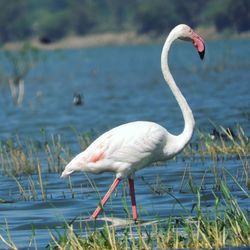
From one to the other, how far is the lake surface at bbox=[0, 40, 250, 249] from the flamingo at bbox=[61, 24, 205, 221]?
579 millimetres

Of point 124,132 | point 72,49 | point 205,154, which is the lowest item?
point 72,49

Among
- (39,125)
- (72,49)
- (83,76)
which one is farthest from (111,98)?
(72,49)

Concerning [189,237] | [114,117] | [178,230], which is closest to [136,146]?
[178,230]

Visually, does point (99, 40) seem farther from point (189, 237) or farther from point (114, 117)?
point (189, 237)

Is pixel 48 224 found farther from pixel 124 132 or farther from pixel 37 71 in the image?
pixel 37 71

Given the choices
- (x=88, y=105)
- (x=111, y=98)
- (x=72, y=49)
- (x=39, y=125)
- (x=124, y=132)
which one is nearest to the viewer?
(x=124, y=132)

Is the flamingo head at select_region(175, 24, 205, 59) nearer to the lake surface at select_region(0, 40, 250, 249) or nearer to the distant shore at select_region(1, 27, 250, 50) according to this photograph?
the lake surface at select_region(0, 40, 250, 249)

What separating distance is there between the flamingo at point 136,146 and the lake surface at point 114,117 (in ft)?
1.90

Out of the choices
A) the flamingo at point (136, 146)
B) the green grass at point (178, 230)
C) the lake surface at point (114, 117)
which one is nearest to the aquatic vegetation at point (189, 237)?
the green grass at point (178, 230)

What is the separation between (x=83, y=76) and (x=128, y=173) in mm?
39455

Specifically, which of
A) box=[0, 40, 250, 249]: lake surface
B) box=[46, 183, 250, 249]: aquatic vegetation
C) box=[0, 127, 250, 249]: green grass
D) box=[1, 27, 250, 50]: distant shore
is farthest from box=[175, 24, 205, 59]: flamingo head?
box=[1, 27, 250, 50]: distant shore

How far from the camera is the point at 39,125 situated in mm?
24641

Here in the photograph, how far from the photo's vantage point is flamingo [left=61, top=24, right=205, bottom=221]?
32.9 feet

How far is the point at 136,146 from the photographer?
1005cm
